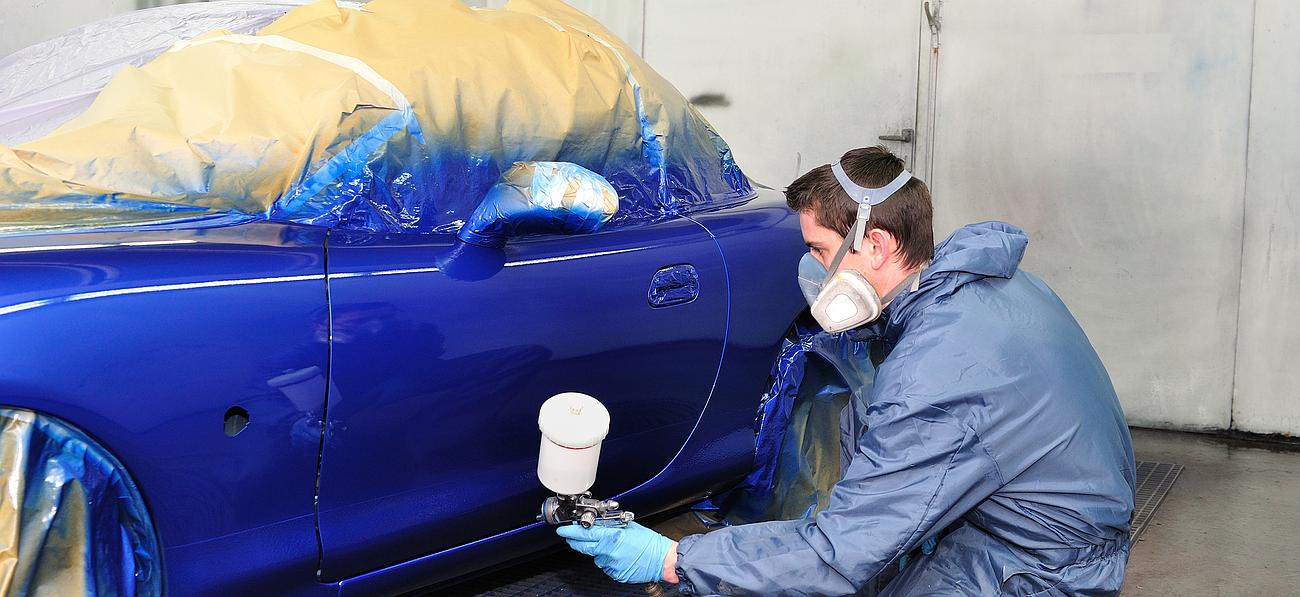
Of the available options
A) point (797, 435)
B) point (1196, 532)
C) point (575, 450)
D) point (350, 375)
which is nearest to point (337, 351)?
point (350, 375)

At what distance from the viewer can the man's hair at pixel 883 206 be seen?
6.05ft

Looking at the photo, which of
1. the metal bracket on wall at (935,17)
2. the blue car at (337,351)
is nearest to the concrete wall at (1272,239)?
the metal bracket on wall at (935,17)

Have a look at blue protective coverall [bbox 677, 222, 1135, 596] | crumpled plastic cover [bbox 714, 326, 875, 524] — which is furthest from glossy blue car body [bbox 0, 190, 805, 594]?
blue protective coverall [bbox 677, 222, 1135, 596]

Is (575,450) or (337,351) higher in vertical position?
(337,351)

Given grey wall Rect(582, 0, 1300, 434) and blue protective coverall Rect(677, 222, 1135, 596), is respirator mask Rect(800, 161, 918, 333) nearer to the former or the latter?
blue protective coverall Rect(677, 222, 1135, 596)

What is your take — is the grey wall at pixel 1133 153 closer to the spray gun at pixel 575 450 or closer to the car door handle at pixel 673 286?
the car door handle at pixel 673 286

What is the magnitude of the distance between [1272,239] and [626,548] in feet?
11.8

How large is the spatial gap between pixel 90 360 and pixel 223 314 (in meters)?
0.20

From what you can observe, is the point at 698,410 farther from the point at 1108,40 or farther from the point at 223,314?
the point at 1108,40

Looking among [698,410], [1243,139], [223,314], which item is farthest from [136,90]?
[1243,139]

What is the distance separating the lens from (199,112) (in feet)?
6.91

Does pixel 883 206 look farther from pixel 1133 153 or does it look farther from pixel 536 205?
pixel 1133 153

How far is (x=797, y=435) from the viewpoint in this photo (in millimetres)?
2832

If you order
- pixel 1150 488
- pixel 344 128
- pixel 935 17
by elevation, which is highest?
pixel 935 17
